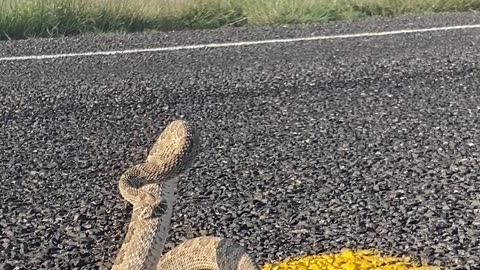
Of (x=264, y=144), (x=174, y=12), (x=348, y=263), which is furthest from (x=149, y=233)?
(x=174, y=12)

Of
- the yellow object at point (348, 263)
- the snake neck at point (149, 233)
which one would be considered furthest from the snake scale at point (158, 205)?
the yellow object at point (348, 263)

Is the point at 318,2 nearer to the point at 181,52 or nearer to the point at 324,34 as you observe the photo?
the point at 324,34

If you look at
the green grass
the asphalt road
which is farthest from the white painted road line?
the green grass

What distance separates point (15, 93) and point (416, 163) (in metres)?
4.08

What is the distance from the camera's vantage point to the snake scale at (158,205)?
328 cm

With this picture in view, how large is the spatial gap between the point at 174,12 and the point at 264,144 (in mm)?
6955

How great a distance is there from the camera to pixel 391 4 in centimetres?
1416

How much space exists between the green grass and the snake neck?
9.26 meters

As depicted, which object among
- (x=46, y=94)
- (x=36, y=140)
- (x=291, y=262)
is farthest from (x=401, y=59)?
(x=291, y=262)

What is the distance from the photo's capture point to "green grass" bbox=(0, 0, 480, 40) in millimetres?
12703

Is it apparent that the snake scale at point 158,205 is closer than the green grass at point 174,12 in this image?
Yes

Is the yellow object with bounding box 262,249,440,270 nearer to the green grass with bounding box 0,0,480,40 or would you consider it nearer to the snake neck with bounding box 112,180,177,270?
the snake neck with bounding box 112,180,177,270

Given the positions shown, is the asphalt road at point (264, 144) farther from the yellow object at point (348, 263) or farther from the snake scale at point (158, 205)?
the snake scale at point (158, 205)

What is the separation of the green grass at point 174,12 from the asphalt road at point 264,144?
1.23 meters
